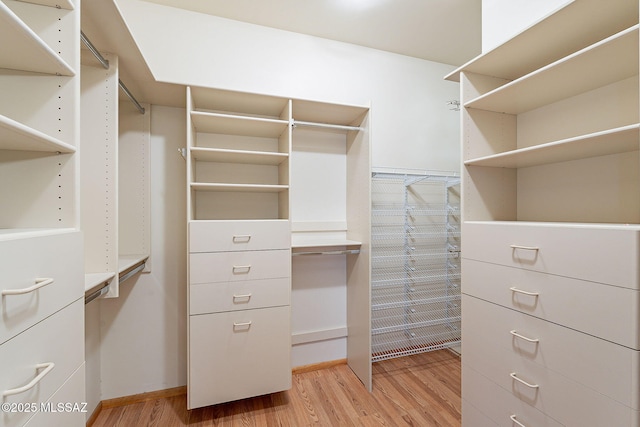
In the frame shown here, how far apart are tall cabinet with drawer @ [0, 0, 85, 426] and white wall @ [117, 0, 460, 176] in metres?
0.79

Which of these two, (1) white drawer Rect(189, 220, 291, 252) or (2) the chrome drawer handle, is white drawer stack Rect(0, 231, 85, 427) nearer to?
(1) white drawer Rect(189, 220, 291, 252)

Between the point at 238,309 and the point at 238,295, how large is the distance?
87 millimetres

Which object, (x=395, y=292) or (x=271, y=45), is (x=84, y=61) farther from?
(x=395, y=292)

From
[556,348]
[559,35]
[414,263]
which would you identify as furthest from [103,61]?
[414,263]

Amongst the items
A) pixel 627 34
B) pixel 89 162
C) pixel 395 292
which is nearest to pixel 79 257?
pixel 89 162

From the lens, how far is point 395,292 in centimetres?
248

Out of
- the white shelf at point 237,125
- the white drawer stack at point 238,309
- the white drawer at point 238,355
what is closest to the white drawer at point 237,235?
the white drawer stack at point 238,309

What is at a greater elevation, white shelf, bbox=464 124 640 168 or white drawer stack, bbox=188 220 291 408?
white shelf, bbox=464 124 640 168

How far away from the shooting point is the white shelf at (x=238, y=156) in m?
1.69

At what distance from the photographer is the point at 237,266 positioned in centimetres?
168

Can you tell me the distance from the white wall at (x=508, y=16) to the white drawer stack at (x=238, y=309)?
5.70ft

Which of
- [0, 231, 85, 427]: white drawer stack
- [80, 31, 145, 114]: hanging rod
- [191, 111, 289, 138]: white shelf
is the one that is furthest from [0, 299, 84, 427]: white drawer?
[191, 111, 289, 138]: white shelf

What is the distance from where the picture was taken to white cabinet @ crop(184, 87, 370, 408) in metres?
1.65

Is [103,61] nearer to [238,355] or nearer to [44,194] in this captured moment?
[44,194]
